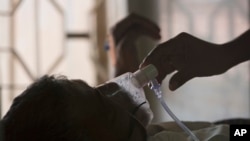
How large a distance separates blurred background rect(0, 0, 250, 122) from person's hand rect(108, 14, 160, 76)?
190mm

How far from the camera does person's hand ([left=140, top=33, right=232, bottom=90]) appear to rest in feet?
2.91

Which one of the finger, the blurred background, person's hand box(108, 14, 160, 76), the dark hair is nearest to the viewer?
the dark hair

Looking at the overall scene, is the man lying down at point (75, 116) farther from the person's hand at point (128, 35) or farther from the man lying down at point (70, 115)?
the person's hand at point (128, 35)

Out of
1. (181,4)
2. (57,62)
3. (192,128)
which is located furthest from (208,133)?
(57,62)

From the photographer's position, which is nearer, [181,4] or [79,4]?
[181,4]

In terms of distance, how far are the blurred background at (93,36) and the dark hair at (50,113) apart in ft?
2.15

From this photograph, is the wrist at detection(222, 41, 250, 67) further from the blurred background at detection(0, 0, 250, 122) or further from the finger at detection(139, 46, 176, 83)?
the blurred background at detection(0, 0, 250, 122)

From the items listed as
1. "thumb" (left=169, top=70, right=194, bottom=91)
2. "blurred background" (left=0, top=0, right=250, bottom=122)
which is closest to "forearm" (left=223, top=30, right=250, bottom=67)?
"thumb" (left=169, top=70, right=194, bottom=91)

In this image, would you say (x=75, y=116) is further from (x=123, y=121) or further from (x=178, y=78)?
(x=178, y=78)

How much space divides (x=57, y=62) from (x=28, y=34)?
14 centimetres

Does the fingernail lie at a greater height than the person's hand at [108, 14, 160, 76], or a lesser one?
lesser

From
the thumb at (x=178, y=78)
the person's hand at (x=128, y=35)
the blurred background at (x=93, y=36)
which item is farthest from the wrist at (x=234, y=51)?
the blurred background at (x=93, y=36)

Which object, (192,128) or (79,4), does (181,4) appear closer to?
(79,4)

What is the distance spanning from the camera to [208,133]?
2.95 feet
